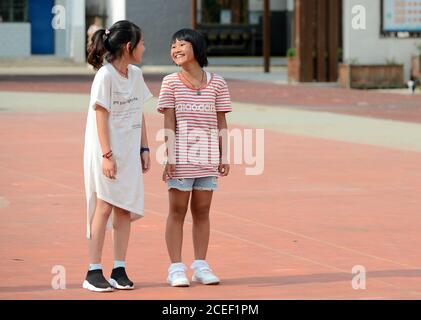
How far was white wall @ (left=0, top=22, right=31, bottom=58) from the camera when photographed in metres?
51.1

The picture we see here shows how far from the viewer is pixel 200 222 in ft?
30.6

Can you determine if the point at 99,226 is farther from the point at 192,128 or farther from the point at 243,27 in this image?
the point at 243,27

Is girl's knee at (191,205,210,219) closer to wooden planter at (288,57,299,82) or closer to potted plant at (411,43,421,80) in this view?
potted plant at (411,43,421,80)

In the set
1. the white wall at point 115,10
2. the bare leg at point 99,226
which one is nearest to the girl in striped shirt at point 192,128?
the bare leg at point 99,226

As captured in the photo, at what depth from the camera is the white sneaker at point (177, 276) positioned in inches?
350

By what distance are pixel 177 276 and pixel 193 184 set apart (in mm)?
624

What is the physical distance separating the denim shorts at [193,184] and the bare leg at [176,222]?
0.05m

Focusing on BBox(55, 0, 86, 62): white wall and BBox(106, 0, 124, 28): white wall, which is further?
BBox(55, 0, 86, 62): white wall

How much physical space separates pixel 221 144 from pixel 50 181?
18.7 feet

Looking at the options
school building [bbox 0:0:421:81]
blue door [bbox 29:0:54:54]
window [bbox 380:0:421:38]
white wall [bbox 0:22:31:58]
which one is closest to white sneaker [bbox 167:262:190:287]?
school building [bbox 0:0:421:81]

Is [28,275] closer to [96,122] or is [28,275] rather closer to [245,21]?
[96,122]

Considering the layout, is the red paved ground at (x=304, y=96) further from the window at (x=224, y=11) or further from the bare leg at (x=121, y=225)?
the bare leg at (x=121, y=225)

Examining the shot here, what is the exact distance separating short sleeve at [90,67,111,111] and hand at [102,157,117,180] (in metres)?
0.32

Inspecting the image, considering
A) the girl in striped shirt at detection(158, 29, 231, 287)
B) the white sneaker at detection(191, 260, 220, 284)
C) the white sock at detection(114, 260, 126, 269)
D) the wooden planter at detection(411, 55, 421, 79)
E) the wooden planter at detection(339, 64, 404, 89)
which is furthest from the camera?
the wooden planter at detection(339, 64, 404, 89)
